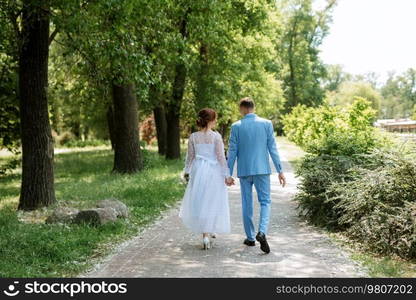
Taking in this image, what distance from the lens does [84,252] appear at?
791 cm

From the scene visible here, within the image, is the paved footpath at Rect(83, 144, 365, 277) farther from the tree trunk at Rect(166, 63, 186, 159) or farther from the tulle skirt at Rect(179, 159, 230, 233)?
the tree trunk at Rect(166, 63, 186, 159)

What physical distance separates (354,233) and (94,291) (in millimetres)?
4346

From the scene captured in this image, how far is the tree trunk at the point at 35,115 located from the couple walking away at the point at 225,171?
4808mm

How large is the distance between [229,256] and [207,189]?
1183 mm

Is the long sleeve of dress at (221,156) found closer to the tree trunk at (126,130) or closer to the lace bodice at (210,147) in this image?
the lace bodice at (210,147)

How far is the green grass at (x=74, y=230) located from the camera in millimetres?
7176

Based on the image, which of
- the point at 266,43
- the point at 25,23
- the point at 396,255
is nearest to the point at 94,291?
the point at 396,255

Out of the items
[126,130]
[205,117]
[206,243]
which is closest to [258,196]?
[206,243]

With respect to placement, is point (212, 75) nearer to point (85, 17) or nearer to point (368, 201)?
point (85, 17)

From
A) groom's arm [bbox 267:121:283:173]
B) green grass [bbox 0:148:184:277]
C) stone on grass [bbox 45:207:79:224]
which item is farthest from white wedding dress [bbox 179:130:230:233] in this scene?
stone on grass [bbox 45:207:79:224]

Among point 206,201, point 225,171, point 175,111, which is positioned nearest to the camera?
point 206,201

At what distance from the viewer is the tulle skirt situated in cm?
829

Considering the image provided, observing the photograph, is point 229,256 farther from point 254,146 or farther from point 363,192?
point 363,192

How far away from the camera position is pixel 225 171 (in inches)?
333
